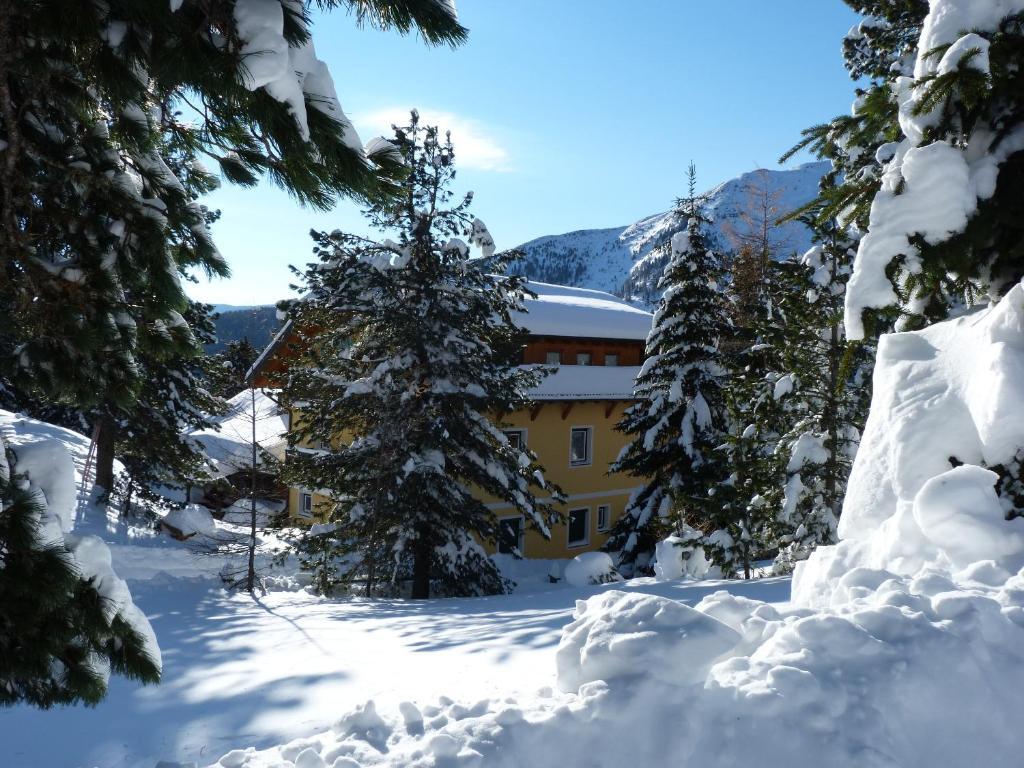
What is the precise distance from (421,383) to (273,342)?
11449mm

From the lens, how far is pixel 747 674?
124 inches

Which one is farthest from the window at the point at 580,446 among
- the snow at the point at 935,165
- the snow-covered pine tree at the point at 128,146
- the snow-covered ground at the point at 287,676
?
the snow-covered pine tree at the point at 128,146

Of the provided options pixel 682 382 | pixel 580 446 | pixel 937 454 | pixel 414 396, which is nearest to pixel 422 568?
pixel 414 396

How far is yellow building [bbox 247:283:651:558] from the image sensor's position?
23.8 metres

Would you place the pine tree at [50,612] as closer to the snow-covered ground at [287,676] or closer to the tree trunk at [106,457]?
the snow-covered ground at [287,676]

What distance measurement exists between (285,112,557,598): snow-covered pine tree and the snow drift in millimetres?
9210

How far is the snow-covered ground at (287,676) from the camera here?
13.2 feet

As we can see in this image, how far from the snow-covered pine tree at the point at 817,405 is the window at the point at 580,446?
47.3 ft

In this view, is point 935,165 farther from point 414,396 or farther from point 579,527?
point 579,527

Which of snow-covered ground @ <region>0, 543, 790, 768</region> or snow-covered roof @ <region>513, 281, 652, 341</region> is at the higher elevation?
snow-covered roof @ <region>513, 281, 652, 341</region>

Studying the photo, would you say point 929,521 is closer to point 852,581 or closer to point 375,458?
point 852,581

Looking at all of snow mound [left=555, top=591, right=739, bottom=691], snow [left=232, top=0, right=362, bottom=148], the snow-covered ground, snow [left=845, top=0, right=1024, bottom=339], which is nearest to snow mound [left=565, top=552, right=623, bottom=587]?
the snow-covered ground

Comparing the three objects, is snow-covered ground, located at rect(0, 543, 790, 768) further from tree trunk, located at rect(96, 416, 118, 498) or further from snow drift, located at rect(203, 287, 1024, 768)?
tree trunk, located at rect(96, 416, 118, 498)

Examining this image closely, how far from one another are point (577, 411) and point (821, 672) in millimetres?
22626
